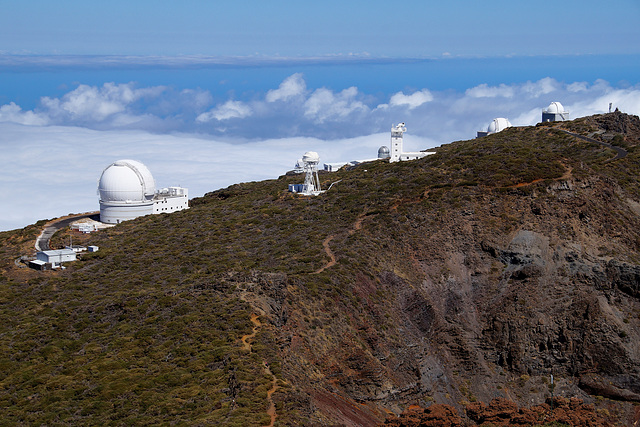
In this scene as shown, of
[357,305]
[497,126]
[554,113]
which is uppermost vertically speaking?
[554,113]

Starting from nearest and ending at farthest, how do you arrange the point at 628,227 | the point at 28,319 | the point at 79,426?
1. the point at 79,426
2. the point at 28,319
3. the point at 628,227

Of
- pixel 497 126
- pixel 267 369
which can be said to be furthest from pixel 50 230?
pixel 497 126

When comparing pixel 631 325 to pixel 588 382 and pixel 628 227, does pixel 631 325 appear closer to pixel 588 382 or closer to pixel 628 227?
pixel 588 382

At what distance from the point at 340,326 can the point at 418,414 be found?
24.5ft

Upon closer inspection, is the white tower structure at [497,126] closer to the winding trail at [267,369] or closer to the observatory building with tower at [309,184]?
the observatory building with tower at [309,184]

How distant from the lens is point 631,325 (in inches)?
1508

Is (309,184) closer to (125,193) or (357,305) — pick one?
(125,193)

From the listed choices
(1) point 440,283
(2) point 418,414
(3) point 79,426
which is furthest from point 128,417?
(1) point 440,283

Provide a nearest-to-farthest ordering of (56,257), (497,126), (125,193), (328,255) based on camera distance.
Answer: (328,255) < (56,257) < (125,193) < (497,126)

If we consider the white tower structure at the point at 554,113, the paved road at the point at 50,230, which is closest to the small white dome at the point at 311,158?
the paved road at the point at 50,230

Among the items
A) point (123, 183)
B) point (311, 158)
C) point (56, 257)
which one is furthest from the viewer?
point (311, 158)

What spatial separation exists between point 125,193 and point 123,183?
33.2 inches

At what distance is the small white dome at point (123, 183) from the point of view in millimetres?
59625

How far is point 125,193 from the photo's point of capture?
59.8 meters
